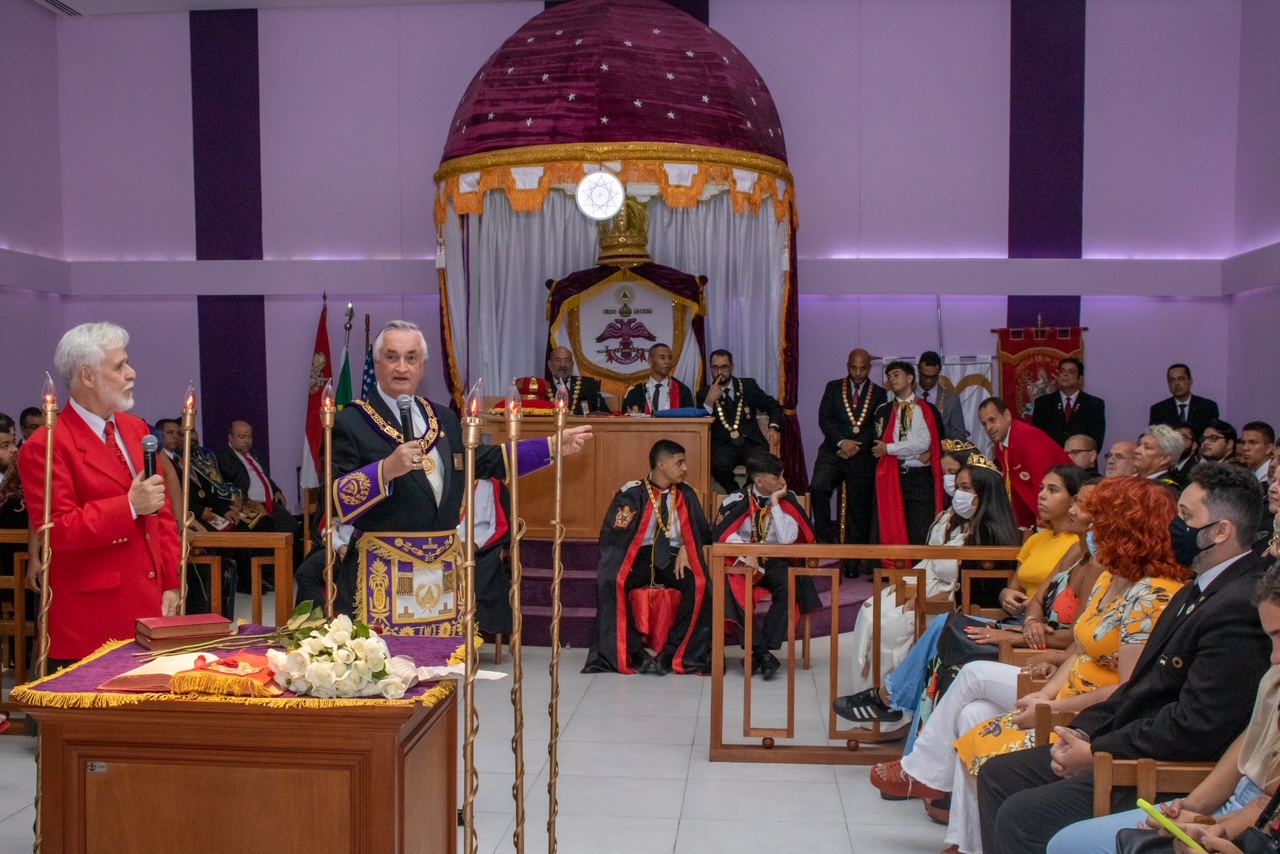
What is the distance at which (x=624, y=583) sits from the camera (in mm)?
6492

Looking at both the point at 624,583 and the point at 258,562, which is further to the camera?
the point at 624,583

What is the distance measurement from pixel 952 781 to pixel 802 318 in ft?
23.2

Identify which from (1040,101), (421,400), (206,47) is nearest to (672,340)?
(1040,101)

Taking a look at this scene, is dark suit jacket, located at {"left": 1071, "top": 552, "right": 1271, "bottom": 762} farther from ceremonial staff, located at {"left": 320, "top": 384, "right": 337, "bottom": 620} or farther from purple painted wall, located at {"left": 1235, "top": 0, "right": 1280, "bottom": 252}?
purple painted wall, located at {"left": 1235, "top": 0, "right": 1280, "bottom": 252}

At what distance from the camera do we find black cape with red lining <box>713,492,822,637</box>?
6336mm

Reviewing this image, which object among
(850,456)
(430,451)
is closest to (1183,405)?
(850,456)

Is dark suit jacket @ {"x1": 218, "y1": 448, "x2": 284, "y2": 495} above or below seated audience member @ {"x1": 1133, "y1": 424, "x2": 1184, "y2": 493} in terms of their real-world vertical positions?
below

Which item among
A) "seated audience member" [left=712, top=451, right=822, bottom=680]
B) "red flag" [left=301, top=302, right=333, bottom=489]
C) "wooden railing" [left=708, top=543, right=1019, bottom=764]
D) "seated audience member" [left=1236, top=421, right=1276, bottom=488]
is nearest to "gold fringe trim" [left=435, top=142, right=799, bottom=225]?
"red flag" [left=301, top=302, right=333, bottom=489]

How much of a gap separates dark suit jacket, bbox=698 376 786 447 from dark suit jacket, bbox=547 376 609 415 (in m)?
0.94

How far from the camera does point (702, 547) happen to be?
6.52m

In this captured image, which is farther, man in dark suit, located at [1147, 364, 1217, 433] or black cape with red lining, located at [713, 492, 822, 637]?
man in dark suit, located at [1147, 364, 1217, 433]

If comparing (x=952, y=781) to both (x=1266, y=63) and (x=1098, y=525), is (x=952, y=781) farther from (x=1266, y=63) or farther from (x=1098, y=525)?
(x=1266, y=63)

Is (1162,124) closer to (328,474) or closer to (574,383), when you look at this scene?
(574,383)

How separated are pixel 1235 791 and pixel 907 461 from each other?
19.3ft
